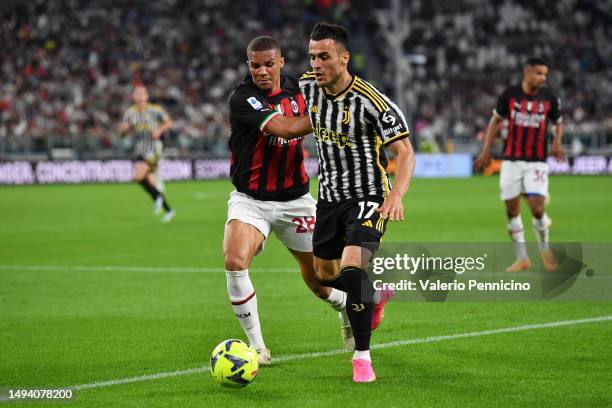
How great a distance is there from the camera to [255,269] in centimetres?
1220

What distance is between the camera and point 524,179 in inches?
452

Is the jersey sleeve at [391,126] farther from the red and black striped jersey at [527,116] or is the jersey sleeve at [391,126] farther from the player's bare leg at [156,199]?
the player's bare leg at [156,199]

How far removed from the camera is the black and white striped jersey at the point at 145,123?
20219 mm

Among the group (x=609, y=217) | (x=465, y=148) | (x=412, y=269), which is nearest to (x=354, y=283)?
(x=412, y=269)

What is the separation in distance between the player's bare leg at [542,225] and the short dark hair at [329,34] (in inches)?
222

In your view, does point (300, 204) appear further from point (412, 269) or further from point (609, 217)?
point (609, 217)

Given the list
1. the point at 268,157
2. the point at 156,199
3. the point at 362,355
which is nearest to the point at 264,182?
the point at 268,157

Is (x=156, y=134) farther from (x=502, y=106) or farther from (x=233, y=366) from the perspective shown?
(x=233, y=366)

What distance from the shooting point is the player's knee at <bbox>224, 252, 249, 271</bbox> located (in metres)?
6.83

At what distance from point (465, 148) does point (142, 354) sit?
3143 centimetres

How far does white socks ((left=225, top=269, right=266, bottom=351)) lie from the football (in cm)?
76

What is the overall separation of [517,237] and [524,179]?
73cm

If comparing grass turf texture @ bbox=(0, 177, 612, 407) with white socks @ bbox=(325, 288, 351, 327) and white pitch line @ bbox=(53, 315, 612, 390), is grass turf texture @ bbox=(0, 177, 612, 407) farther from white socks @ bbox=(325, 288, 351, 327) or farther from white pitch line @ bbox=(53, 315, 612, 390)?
white socks @ bbox=(325, 288, 351, 327)

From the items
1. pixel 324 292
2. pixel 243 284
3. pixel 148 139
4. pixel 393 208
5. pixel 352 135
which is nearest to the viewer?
pixel 393 208
